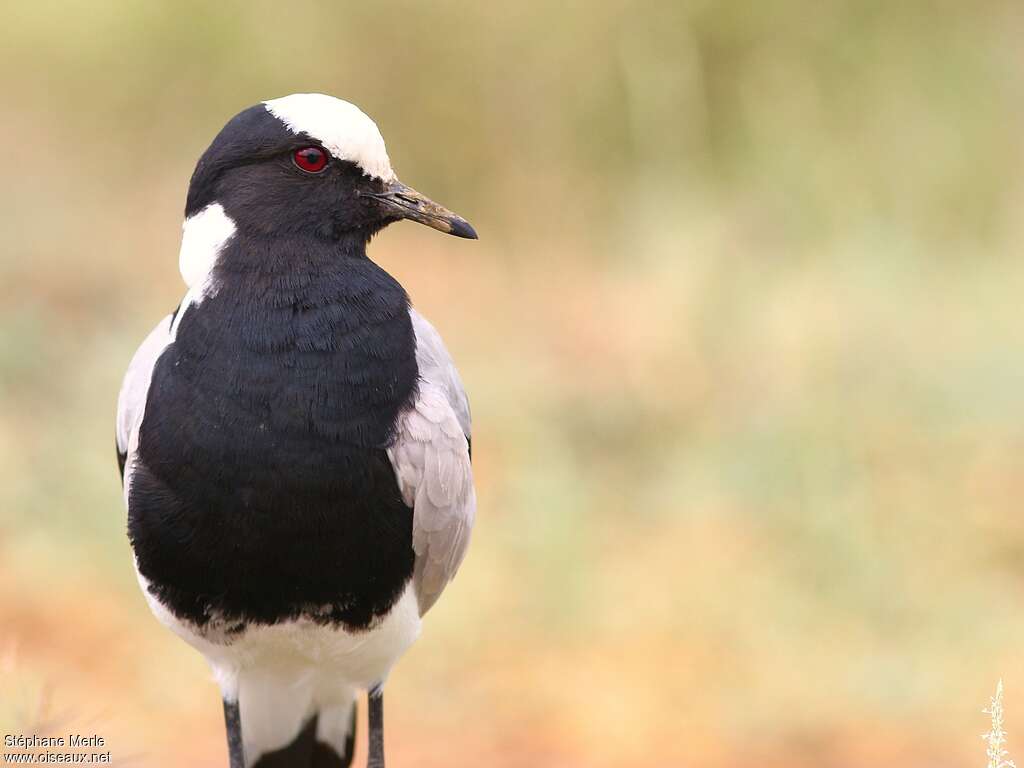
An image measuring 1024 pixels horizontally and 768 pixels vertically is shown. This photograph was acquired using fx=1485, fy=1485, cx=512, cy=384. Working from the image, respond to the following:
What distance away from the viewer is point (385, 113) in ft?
24.2

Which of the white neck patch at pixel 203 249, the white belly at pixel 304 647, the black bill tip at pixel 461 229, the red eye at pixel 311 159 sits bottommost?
the white belly at pixel 304 647

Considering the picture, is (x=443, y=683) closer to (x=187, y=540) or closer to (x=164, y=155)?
(x=187, y=540)

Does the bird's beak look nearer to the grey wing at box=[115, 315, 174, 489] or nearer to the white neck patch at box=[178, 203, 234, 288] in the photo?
the white neck patch at box=[178, 203, 234, 288]

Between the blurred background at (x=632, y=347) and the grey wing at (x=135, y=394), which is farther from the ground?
the blurred background at (x=632, y=347)

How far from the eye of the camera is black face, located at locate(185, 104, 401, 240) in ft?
10.2

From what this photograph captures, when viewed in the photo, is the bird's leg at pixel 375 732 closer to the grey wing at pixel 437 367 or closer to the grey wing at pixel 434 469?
the grey wing at pixel 434 469

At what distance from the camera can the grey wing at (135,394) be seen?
3172 millimetres

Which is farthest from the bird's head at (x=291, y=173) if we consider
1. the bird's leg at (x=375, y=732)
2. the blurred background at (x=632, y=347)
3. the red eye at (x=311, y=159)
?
the blurred background at (x=632, y=347)

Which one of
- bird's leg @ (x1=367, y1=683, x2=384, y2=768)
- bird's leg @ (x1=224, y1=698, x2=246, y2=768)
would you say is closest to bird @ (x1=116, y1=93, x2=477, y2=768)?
bird's leg @ (x1=224, y1=698, x2=246, y2=768)

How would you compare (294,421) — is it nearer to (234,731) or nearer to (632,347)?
(234,731)

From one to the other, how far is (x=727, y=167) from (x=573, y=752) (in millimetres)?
3382

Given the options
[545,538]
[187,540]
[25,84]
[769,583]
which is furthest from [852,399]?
[25,84]

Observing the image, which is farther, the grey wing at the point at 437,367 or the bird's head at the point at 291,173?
the grey wing at the point at 437,367

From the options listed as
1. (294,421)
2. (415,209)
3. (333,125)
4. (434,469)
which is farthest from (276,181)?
(434,469)
